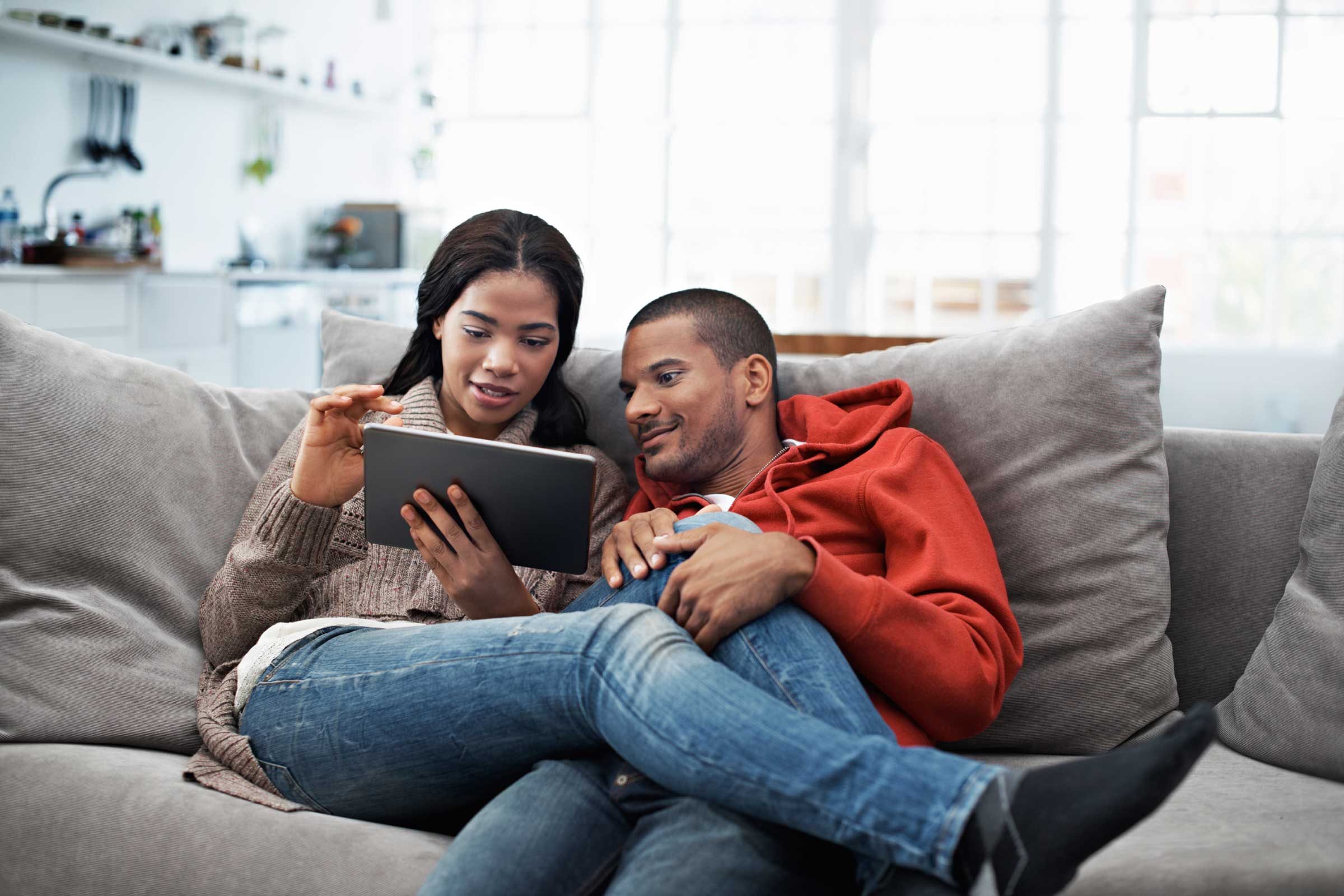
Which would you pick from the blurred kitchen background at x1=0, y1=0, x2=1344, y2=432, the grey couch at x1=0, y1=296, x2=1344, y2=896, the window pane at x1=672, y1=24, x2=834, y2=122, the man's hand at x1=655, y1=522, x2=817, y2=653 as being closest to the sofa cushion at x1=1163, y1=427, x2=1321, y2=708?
the grey couch at x1=0, y1=296, x2=1344, y2=896

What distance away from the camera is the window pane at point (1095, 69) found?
5.18 metres

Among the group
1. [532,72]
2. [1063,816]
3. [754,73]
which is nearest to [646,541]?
[1063,816]

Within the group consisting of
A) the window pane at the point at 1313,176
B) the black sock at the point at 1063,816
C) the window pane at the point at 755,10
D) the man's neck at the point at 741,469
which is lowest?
the black sock at the point at 1063,816

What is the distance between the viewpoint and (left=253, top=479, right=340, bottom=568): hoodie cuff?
1.37 meters

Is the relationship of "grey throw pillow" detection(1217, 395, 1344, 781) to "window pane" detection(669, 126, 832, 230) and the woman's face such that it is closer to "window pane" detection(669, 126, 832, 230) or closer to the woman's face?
the woman's face

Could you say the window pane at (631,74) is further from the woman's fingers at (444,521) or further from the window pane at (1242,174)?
the woman's fingers at (444,521)

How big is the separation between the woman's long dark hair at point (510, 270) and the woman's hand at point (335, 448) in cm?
31

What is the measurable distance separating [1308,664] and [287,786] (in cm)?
122

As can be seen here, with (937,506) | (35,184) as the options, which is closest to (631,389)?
(937,506)

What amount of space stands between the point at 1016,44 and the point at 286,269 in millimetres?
3829

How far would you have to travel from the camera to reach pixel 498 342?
63.1 inches

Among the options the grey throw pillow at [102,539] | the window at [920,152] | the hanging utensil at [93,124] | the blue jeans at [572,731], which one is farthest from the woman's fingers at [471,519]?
the window at [920,152]

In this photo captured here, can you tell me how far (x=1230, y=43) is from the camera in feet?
16.5

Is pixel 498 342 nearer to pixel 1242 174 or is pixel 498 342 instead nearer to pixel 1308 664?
pixel 1308 664
